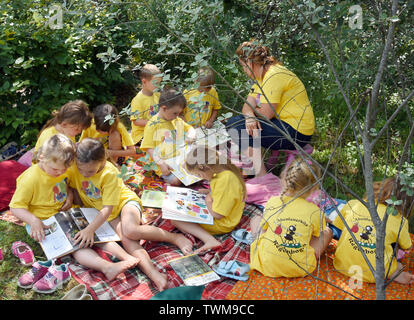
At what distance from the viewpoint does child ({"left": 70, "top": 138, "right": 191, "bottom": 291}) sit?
2.93 m

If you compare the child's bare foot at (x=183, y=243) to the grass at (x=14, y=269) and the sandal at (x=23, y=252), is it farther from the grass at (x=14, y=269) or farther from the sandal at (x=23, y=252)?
the sandal at (x=23, y=252)

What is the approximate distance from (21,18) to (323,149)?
3.91 metres

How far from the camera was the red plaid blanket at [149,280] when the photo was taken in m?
2.57

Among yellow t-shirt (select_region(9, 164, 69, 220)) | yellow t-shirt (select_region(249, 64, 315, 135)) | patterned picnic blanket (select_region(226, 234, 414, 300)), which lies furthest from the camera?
yellow t-shirt (select_region(249, 64, 315, 135))

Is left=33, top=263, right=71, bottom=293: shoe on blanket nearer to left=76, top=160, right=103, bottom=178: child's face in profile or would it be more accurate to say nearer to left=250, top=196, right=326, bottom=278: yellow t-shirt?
left=76, top=160, right=103, bottom=178: child's face in profile

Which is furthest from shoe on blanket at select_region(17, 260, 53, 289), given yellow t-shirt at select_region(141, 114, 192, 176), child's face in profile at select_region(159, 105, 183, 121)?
child's face in profile at select_region(159, 105, 183, 121)

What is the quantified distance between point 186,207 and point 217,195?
301 millimetres

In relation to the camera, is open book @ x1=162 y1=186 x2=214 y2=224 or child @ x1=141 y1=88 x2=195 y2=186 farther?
child @ x1=141 y1=88 x2=195 y2=186

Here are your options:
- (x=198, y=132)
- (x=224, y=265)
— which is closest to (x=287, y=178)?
(x=224, y=265)

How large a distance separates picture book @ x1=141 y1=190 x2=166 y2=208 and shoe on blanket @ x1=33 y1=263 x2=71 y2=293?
0.98 metres

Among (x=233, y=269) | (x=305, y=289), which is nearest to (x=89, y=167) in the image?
(x=233, y=269)

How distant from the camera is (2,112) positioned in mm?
4191

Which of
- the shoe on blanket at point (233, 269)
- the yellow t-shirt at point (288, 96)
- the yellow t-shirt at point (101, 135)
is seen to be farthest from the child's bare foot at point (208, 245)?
A: the yellow t-shirt at point (101, 135)
